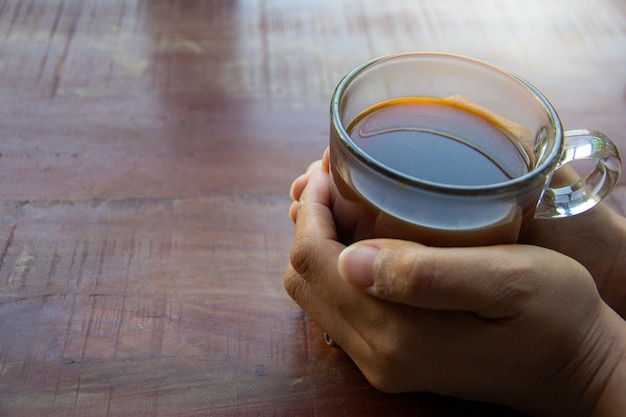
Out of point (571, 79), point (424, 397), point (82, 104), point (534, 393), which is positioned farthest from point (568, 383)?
point (82, 104)

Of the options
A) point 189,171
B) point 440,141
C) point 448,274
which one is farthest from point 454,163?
point 189,171

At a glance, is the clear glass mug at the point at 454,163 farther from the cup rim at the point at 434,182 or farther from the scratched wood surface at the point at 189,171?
the scratched wood surface at the point at 189,171

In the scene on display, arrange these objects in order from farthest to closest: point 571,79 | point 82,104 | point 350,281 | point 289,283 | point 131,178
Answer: point 571,79
point 82,104
point 131,178
point 289,283
point 350,281

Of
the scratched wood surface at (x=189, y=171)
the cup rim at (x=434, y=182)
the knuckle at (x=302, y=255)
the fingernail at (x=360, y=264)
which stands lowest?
the scratched wood surface at (x=189, y=171)

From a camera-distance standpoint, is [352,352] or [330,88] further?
[330,88]

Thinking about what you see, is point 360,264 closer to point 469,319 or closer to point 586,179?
point 469,319

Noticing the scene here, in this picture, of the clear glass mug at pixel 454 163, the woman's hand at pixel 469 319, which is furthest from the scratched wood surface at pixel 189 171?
the clear glass mug at pixel 454 163

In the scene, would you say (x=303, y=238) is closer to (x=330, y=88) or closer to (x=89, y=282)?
(x=89, y=282)
